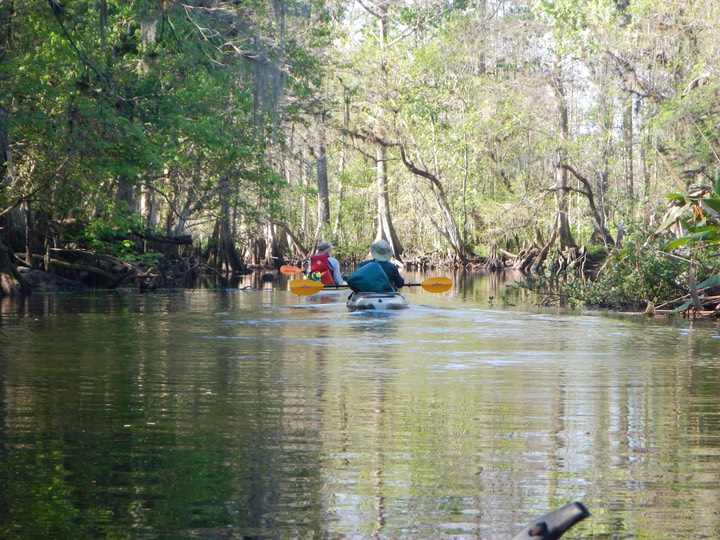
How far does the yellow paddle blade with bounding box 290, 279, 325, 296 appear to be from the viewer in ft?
52.3

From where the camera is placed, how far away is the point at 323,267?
58.7 feet

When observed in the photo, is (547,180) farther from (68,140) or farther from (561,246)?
(68,140)

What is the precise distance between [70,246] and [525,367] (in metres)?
14.3

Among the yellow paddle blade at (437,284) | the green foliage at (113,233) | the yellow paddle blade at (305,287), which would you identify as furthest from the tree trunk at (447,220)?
the yellow paddle blade at (305,287)

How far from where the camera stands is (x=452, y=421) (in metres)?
5.85

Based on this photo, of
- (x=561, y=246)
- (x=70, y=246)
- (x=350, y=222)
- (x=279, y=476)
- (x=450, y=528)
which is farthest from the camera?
(x=350, y=222)

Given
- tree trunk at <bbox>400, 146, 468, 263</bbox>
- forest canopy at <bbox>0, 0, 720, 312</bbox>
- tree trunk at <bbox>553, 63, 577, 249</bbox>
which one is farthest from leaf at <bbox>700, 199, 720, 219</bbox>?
tree trunk at <bbox>400, 146, 468, 263</bbox>

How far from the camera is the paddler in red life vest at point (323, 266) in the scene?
17656mm

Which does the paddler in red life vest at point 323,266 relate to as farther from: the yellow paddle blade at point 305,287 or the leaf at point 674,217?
the leaf at point 674,217

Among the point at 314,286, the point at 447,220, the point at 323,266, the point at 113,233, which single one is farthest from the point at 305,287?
the point at 447,220

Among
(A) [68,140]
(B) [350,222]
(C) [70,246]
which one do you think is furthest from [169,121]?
(B) [350,222]

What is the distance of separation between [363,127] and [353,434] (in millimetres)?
31019

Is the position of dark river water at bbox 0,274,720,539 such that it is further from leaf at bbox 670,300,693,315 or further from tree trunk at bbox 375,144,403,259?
tree trunk at bbox 375,144,403,259

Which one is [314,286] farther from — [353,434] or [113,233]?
[353,434]
